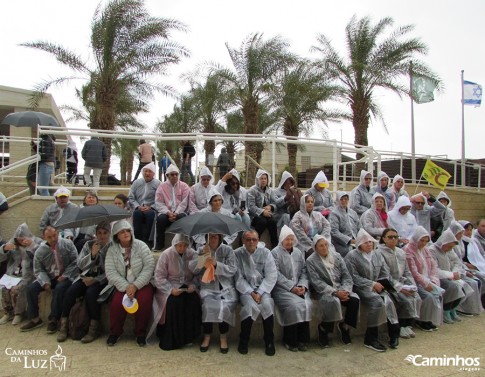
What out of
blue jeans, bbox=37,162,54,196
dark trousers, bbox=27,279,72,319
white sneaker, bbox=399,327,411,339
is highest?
blue jeans, bbox=37,162,54,196

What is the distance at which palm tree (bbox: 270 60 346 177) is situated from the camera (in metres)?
14.8

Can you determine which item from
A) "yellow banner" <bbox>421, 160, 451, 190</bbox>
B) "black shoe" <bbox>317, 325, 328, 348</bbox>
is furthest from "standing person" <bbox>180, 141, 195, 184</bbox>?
"yellow banner" <bbox>421, 160, 451, 190</bbox>

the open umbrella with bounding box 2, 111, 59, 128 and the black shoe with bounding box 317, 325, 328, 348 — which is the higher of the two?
the open umbrella with bounding box 2, 111, 59, 128

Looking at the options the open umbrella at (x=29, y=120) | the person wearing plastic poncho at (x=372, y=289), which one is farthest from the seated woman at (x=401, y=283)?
the open umbrella at (x=29, y=120)

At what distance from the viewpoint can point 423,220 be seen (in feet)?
23.5

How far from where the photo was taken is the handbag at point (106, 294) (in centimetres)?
474

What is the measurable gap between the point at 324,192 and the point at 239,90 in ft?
29.0

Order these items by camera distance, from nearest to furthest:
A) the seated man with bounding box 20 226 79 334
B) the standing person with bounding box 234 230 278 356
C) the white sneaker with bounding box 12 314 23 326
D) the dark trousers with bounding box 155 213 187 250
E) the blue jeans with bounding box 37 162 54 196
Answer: the standing person with bounding box 234 230 278 356 → the seated man with bounding box 20 226 79 334 → the white sneaker with bounding box 12 314 23 326 → the dark trousers with bounding box 155 213 187 250 → the blue jeans with bounding box 37 162 54 196

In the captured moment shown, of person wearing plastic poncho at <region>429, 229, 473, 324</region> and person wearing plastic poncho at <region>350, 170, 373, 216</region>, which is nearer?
person wearing plastic poncho at <region>429, 229, 473, 324</region>

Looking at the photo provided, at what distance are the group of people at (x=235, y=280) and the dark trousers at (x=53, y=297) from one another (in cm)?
1

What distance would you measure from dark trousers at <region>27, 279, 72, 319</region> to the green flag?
14001 millimetres

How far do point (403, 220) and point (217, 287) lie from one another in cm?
364

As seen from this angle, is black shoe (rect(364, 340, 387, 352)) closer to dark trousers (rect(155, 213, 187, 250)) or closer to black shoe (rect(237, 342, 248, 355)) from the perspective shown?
black shoe (rect(237, 342, 248, 355))

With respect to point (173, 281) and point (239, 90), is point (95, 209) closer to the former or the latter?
point (173, 281)
